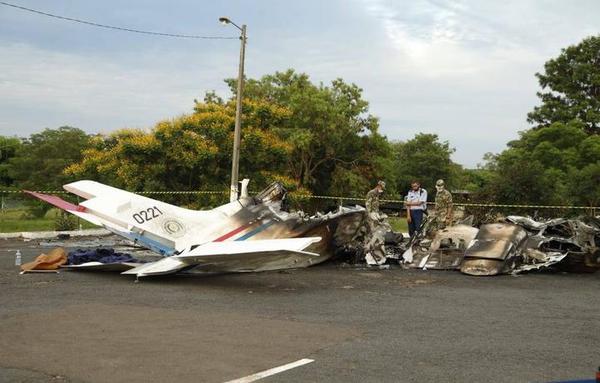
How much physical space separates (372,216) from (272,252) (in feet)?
12.7

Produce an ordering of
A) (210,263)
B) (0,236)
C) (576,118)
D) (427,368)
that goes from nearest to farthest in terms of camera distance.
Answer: (427,368) → (210,263) → (0,236) → (576,118)

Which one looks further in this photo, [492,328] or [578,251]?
[578,251]

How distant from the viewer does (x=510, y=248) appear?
11.6 m

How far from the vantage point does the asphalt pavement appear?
16.9 feet

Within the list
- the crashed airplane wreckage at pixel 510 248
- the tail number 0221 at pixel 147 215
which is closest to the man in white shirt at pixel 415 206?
the crashed airplane wreckage at pixel 510 248

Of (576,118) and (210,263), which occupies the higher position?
(576,118)

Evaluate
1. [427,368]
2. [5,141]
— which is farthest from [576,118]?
[5,141]

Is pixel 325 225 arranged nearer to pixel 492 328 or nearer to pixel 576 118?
pixel 492 328

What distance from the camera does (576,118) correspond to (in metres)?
46.2

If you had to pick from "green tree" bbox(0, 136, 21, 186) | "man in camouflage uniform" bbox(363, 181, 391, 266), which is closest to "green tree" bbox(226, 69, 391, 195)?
"man in camouflage uniform" bbox(363, 181, 391, 266)

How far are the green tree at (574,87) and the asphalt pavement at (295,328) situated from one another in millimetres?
40672

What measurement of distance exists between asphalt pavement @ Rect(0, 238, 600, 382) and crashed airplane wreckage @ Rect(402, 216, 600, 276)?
2.34ft

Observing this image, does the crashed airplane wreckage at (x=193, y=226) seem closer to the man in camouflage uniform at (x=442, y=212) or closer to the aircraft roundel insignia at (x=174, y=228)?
the aircraft roundel insignia at (x=174, y=228)

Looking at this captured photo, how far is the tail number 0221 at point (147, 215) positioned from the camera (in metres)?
11.0
